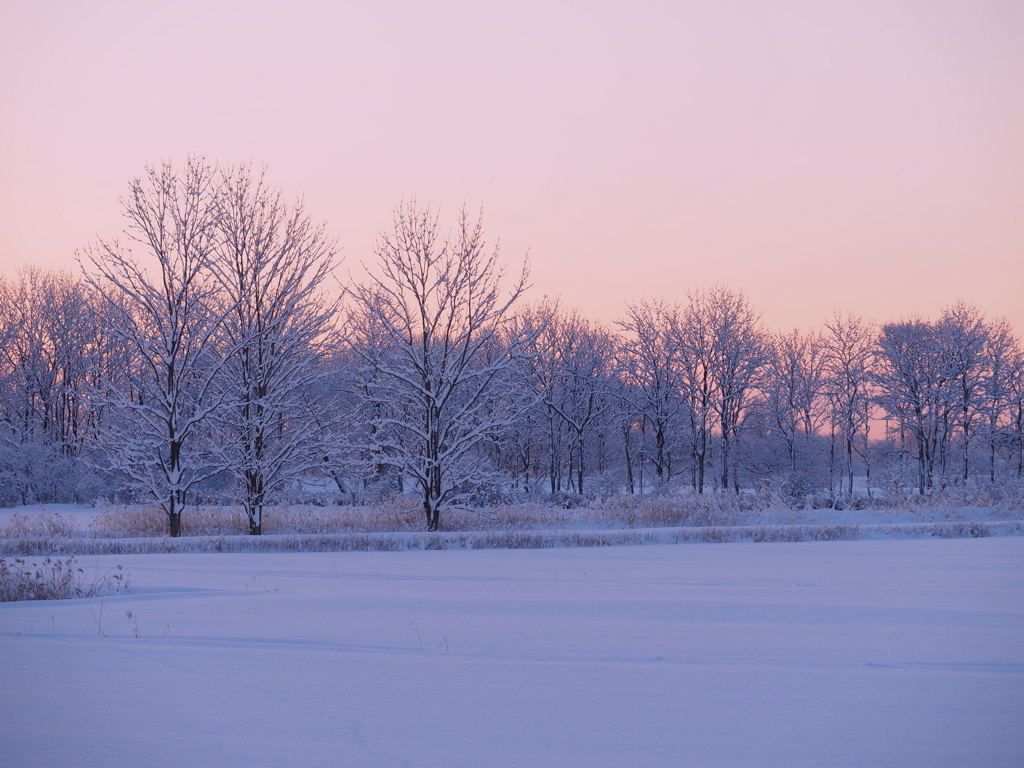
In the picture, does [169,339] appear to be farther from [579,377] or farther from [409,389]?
[579,377]

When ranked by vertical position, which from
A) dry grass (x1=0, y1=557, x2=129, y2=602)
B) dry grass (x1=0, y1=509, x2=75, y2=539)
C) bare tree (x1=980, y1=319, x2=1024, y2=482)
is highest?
bare tree (x1=980, y1=319, x2=1024, y2=482)

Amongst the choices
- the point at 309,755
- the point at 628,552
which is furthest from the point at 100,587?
the point at 628,552

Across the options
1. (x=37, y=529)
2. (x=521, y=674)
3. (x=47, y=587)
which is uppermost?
(x=521, y=674)

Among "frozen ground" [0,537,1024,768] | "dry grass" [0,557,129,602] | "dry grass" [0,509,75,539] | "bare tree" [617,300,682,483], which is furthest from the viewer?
"bare tree" [617,300,682,483]

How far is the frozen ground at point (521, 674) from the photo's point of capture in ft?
13.4

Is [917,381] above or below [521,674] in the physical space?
above

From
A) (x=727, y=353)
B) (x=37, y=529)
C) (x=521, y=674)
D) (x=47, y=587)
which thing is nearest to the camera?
(x=521, y=674)

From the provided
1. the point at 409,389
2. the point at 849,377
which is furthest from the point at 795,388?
the point at 409,389

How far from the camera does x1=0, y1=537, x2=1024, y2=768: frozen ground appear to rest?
4074mm

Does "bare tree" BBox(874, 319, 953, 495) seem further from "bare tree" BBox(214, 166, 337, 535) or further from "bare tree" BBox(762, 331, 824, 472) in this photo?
"bare tree" BBox(214, 166, 337, 535)

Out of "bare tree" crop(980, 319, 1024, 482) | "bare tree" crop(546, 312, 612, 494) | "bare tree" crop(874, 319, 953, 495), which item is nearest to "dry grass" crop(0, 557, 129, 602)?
"bare tree" crop(546, 312, 612, 494)

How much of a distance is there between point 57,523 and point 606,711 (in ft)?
67.5

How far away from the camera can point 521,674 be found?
5.50 m

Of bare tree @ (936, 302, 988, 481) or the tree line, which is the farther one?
bare tree @ (936, 302, 988, 481)
